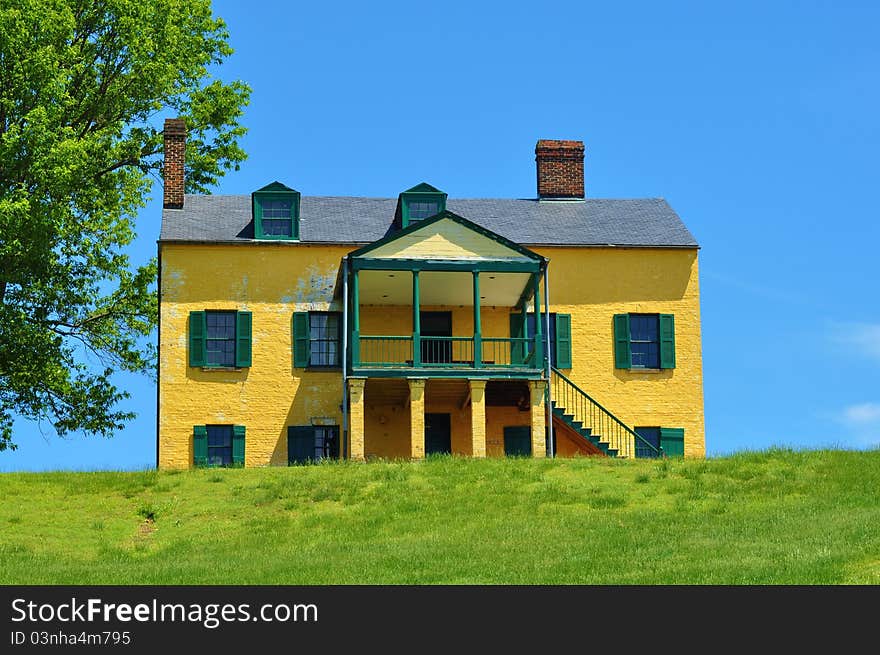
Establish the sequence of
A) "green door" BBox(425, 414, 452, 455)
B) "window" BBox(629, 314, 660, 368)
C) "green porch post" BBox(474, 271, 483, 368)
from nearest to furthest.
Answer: "green porch post" BBox(474, 271, 483, 368), "green door" BBox(425, 414, 452, 455), "window" BBox(629, 314, 660, 368)

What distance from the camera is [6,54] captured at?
129 ft

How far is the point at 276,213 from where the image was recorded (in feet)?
129

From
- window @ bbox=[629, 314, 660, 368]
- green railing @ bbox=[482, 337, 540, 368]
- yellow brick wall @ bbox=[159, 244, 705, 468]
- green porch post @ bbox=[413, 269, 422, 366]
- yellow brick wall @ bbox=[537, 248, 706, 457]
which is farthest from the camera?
window @ bbox=[629, 314, 660, 368]

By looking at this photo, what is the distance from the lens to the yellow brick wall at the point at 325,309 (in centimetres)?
3781

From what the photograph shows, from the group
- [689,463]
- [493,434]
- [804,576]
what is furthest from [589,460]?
[804,576]

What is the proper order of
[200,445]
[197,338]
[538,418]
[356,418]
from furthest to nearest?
[197,338], [200,445], [538,418], [356,418]

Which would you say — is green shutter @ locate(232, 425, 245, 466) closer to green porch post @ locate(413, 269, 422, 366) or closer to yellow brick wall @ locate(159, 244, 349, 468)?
yellow brick wall @ locate(159, 244, 349, 468)

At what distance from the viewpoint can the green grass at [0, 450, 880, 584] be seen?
2261cm

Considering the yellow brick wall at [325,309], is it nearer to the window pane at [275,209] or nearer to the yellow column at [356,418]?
the window pane at [275,209]

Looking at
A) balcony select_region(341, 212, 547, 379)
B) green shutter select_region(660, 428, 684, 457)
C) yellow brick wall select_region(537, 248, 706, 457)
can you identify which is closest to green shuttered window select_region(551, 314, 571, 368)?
yellow brick wall select_region(537, 248, 706, 457)

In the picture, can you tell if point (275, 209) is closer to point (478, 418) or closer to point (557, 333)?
point (557, 333)

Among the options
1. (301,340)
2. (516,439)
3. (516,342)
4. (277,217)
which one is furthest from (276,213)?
(516,439)

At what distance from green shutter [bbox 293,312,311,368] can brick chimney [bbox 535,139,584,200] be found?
8.64m

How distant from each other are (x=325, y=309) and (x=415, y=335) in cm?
362
